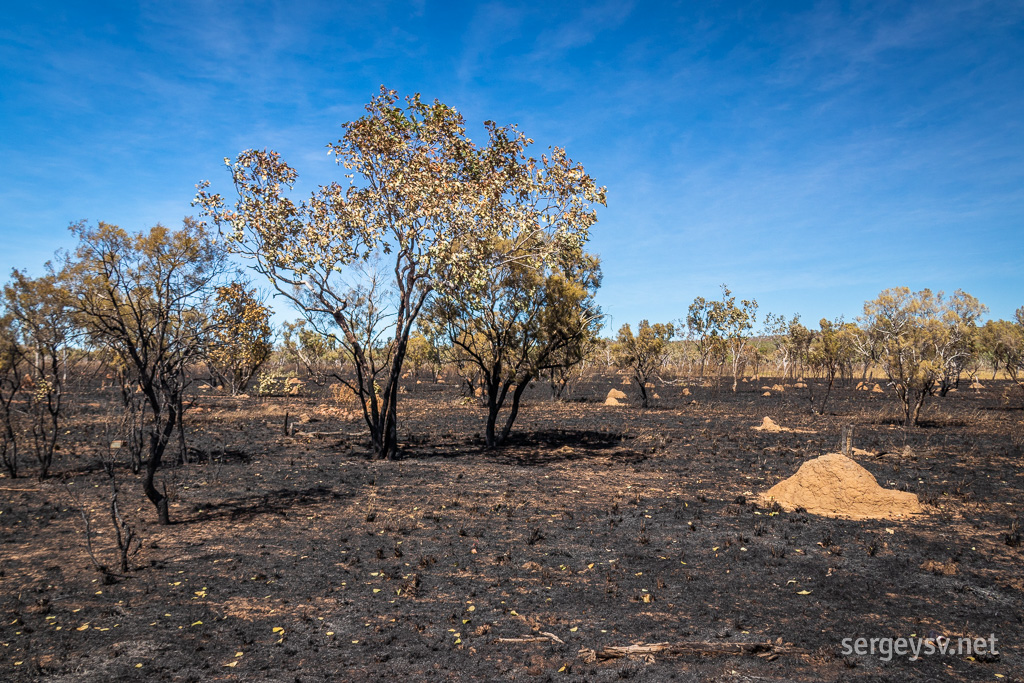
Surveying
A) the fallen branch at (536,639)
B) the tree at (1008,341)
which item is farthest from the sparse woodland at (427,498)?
the tree at (1008,341)

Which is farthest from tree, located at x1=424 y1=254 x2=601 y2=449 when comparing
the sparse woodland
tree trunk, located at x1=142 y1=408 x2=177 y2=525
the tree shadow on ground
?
tree trunk, located at x1=142 y1=408 x2=177 y2=525

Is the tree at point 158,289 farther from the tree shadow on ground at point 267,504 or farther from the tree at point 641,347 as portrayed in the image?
the tree at point 641,347

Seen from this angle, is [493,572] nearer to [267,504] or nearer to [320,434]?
[267,504]

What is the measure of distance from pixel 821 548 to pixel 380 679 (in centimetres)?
867

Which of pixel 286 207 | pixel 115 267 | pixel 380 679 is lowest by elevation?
pixel 380 679

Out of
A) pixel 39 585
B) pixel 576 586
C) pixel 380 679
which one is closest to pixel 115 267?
pixel 39 585

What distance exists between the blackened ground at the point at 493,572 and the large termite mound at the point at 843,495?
62cm

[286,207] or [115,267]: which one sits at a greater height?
[286,207]

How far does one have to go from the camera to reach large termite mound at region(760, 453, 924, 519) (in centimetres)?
1257

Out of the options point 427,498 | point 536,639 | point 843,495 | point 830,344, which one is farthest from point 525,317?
point 830,344

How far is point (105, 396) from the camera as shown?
135ft

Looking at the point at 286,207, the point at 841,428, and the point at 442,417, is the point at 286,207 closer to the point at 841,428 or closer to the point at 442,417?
the point at 442,417

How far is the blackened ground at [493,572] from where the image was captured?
259 inches

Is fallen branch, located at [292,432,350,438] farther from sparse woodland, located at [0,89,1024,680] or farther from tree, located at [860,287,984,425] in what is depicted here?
tree, located at [860,287,984,425]
